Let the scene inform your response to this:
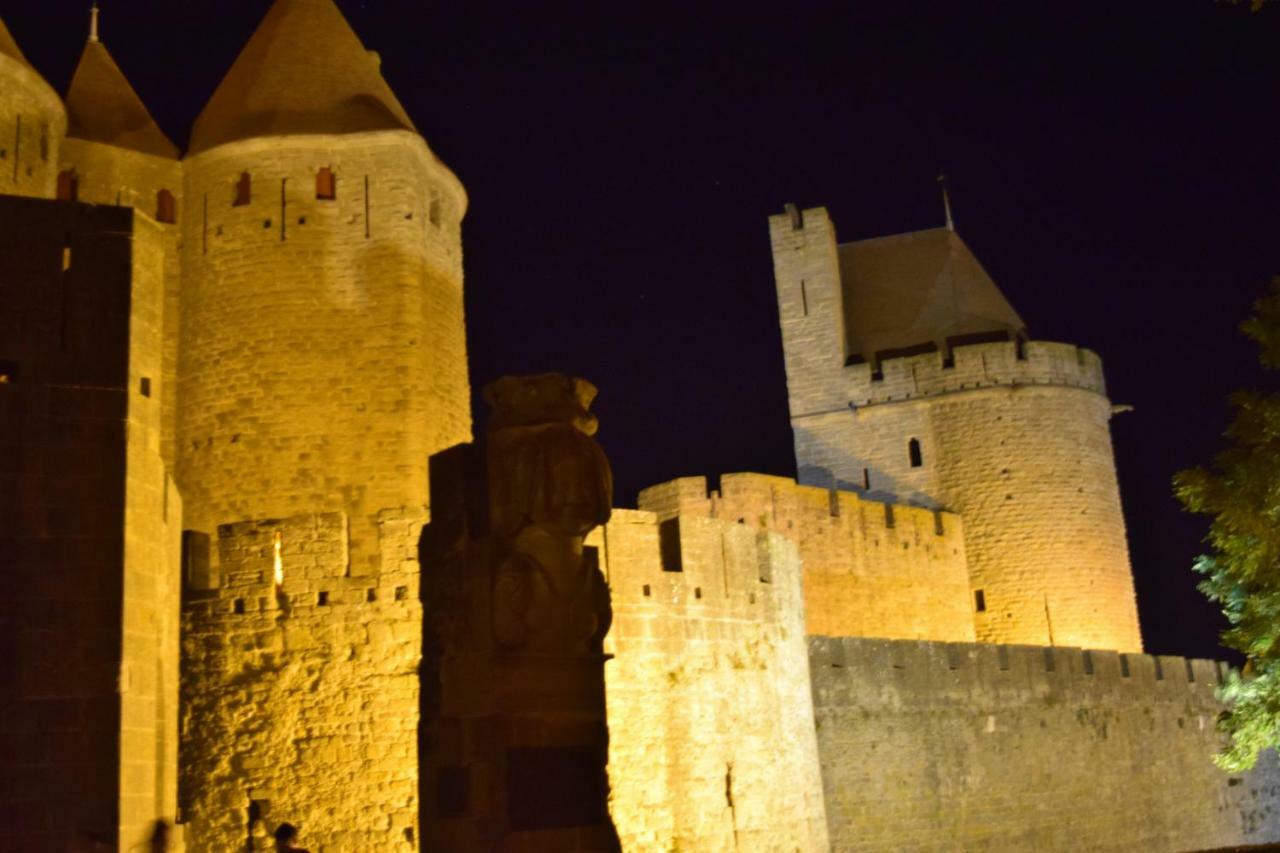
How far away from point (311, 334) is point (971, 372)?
1402cm

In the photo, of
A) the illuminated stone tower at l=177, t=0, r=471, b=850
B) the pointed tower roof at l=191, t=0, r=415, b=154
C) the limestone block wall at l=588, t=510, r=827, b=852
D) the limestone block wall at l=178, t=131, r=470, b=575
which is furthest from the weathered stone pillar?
the pointed tower roof at l=191, t=0, r=415, b=154

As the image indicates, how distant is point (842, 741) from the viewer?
18.8 metres

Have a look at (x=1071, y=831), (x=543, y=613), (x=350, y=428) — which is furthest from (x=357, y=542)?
(x=1071, y=831)

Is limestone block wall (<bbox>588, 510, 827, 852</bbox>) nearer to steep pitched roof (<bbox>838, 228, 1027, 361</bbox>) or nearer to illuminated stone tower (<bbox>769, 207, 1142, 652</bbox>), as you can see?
illuminated stone tower (<bbox>769, 207, 1142, 652</bbox>)

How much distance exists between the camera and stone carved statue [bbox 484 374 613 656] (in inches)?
350

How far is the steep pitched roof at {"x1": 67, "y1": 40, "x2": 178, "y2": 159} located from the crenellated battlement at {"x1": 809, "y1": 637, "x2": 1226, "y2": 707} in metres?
10.8

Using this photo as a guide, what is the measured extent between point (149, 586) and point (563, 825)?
3639mm

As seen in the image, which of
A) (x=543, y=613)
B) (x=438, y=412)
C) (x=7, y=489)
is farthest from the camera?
(x=438, y=412)

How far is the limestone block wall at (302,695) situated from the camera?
1382 centimetres

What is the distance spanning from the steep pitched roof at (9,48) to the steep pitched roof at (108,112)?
1.22 metres

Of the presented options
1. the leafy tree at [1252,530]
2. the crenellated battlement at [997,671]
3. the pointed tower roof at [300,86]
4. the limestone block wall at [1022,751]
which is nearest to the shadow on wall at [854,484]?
the crenellated battlement at [997,671]

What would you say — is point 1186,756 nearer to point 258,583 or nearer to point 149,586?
point 258,583

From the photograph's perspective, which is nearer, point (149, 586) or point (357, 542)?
point (149, 586)

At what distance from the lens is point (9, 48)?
752 inches
